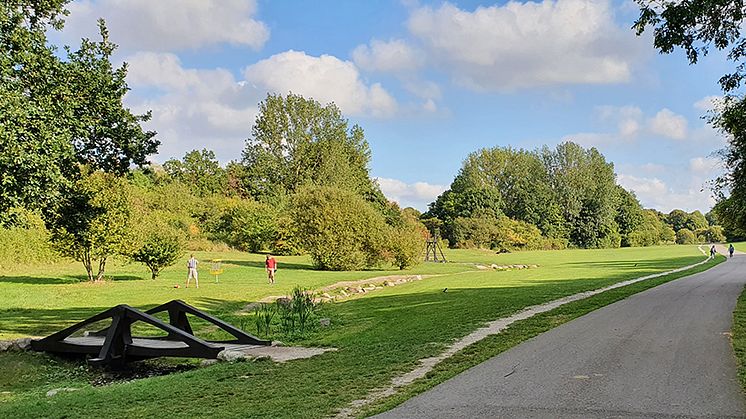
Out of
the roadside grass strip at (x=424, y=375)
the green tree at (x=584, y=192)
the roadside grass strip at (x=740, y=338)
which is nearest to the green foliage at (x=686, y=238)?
the green tree at (x=584, y=192)

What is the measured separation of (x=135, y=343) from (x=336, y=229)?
28125 mm

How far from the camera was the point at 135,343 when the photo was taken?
11.1 meters

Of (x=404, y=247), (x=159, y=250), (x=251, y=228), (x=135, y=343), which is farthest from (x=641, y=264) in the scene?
(x=135, y=343)

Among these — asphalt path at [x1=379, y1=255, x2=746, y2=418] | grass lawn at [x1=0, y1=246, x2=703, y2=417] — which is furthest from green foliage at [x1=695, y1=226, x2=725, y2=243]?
asphalt path at [x1=379, y1=255, x2=746, y2=418]

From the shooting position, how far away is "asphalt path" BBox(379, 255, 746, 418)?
570 centimetres

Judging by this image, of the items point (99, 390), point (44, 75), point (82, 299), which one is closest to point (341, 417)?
point (99, 390)

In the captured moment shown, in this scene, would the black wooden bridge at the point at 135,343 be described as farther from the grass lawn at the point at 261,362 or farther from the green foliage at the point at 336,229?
the green foliage at the point at 336,229

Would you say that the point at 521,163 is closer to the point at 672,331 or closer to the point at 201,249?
the point at 201,249

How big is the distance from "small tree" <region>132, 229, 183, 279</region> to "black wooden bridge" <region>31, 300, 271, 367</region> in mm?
18783

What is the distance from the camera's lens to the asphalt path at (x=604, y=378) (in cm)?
570

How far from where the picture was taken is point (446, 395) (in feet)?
21.1

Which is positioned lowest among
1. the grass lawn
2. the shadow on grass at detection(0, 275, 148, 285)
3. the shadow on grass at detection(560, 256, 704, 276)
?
the grass lawn

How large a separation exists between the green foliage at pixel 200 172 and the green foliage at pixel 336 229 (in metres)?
37.2

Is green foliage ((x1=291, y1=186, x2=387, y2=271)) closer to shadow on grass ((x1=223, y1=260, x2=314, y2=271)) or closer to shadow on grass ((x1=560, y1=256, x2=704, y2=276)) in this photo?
shadow on grass ((x1=223, y1=260, x2=314, y2=271))
